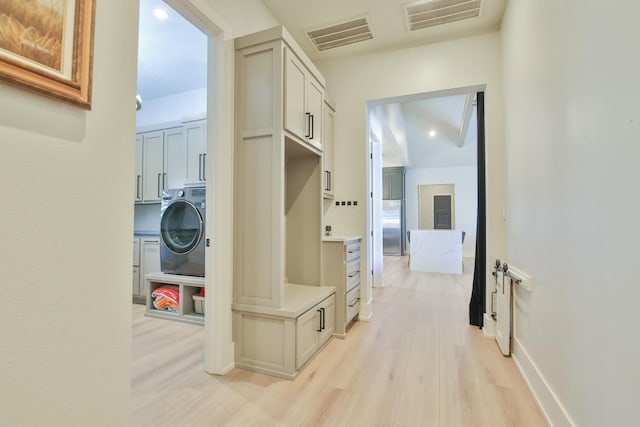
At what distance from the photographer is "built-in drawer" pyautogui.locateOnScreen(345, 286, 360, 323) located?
2.80 metres

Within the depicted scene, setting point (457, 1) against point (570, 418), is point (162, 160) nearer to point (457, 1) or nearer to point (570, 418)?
point (457, 1)

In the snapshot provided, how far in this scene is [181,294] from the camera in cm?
310

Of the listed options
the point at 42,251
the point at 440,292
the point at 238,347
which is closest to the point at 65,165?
the point at 42,251

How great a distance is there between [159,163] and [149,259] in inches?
46.4

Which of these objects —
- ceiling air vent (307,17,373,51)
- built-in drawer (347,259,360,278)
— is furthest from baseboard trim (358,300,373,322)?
ceiling air vent (307,17,373,51)

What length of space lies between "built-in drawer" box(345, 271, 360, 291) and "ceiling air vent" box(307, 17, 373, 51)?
7.83 ft

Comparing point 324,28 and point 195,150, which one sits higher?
point 324,28

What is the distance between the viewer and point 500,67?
2818mm

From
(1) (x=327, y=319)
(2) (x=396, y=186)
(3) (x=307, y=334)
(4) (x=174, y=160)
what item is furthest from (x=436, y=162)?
(3) (x=307, y=334)

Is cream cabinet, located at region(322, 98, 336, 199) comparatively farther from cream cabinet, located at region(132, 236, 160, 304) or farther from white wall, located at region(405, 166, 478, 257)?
white wall, located at region(405, 166, 478, 257)

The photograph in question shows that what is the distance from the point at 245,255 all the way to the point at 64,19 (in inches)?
60.4

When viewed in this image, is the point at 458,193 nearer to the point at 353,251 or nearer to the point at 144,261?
the point at 353,251

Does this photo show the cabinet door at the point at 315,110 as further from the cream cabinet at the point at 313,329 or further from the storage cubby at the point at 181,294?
the storage cubby at the point at 181,294

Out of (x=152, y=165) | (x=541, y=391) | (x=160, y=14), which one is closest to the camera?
(x=541, y=391)
